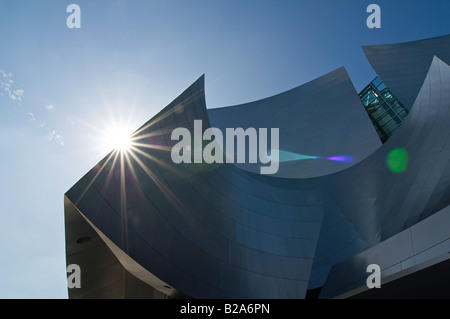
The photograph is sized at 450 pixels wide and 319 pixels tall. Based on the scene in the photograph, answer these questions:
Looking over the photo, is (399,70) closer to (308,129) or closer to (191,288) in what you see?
(308,129)

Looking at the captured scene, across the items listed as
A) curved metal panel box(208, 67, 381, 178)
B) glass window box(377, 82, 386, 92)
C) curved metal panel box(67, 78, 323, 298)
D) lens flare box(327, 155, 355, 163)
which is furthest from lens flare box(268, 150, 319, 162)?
glass window box(377, 82, 386, 92)

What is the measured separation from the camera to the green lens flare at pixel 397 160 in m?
8.88

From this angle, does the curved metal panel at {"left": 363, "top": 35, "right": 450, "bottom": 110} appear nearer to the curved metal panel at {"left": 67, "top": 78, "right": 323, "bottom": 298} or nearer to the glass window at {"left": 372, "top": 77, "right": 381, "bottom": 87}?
the glass window at {"left": 372, "top": 77, "right": 381, "bottom": 87}

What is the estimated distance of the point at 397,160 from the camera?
9.43 meters

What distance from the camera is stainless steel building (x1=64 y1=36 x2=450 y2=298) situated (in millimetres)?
4840

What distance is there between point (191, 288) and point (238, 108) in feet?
63.4

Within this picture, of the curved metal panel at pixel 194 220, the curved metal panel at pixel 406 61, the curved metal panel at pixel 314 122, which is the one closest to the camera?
the curved metal panel at pixel 194 220

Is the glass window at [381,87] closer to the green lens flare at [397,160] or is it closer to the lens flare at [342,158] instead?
the lens flare at [342,158]

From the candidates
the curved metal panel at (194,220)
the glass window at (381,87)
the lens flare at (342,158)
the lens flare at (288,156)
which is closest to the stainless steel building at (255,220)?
the curved metal panel at (194,220)

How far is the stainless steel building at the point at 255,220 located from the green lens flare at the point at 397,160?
0.18ft

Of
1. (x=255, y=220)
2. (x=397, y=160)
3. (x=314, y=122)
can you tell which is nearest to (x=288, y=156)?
(x=314, y=122)

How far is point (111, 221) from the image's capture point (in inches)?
180

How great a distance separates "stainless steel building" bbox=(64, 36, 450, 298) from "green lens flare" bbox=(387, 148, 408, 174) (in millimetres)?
55
